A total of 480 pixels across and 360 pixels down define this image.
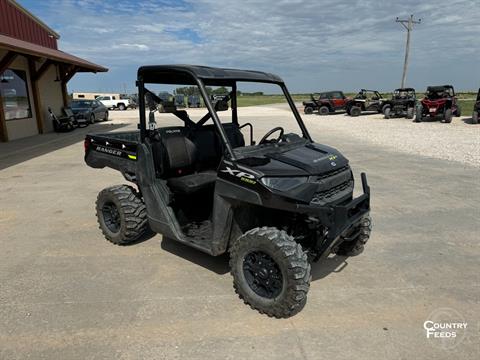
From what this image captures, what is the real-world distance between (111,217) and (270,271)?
2.37m

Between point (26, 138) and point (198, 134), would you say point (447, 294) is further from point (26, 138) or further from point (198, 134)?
point (26, 138)

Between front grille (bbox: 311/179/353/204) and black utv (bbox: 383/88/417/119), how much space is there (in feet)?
70.7

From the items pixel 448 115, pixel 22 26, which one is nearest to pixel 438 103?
pixel 448 115

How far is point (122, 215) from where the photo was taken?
14.2 feet

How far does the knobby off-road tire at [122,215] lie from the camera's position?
430cm

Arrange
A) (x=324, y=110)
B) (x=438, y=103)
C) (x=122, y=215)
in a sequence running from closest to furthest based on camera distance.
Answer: (x=122, y=215) < (x=438, y=103) < (x=324, y=110)

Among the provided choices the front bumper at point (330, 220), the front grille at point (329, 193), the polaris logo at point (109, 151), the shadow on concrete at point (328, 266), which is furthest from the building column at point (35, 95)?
the front bumper at point (330, 220)

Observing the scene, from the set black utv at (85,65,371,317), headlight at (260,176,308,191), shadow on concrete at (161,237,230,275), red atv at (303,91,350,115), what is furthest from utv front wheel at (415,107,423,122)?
headlight at (260,176,308,191)

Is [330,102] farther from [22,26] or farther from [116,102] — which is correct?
[116,102]

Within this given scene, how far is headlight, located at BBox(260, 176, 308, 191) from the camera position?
2963mm

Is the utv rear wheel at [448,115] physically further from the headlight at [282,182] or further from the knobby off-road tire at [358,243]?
the headlight at [282,182]

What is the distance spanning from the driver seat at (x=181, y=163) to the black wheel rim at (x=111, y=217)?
0.96 metres

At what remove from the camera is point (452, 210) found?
18.9 feet

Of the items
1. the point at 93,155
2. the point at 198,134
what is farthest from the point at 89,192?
the point at 198,134
